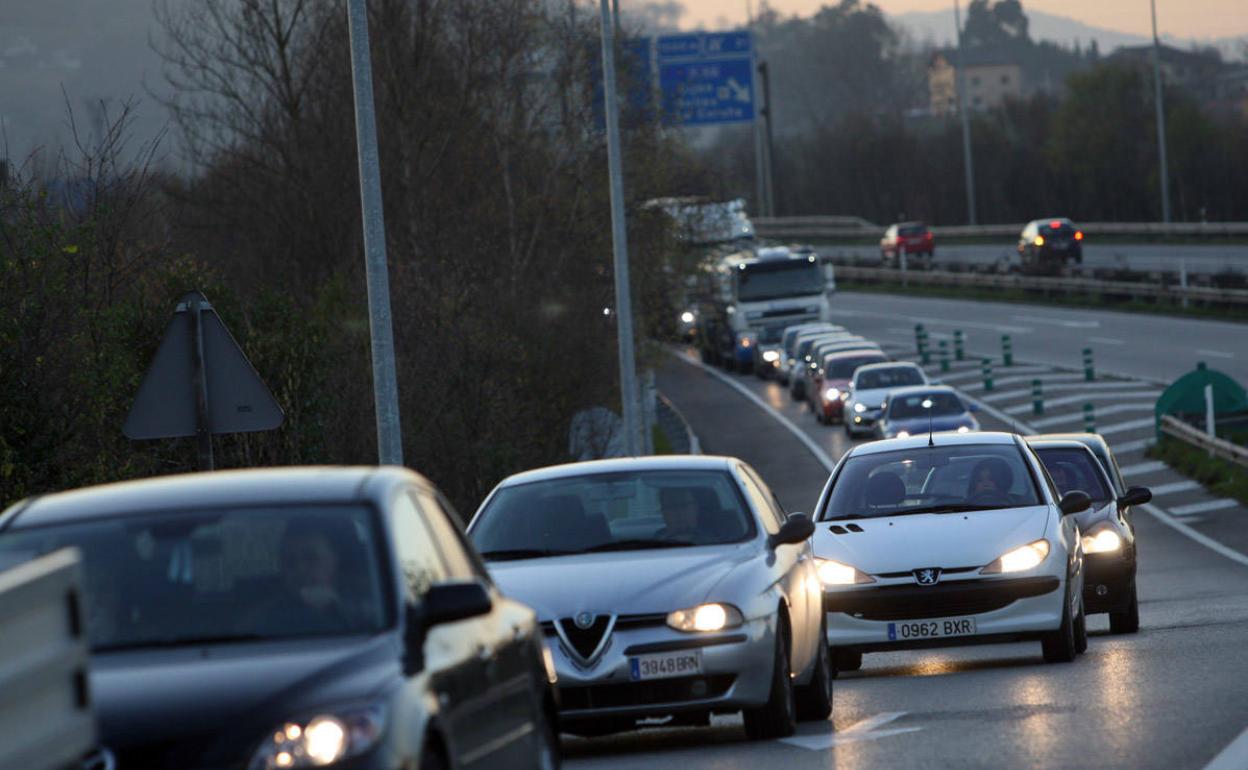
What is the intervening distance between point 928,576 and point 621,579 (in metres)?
3.72

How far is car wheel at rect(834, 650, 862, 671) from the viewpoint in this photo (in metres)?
14.4

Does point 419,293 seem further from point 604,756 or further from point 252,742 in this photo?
point 252,742

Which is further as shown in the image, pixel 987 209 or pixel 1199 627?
pixel 987 209

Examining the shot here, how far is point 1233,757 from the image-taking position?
9078 millimetres

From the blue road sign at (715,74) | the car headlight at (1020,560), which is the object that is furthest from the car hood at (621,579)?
the blue road sign at (715,74)

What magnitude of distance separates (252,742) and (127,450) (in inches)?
512

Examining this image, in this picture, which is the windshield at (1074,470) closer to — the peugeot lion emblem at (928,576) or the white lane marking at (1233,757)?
the peugeot lion emblem at (928,576)

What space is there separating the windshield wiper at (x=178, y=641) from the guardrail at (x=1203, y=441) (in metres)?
31.8

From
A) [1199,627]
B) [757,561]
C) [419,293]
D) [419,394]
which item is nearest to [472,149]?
[419,293]

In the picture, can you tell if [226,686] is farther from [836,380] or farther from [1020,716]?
[836,380]

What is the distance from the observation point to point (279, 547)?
259 inches

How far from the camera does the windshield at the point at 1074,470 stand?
60.4 ft

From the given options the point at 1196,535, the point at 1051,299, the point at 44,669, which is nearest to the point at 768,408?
the point at 1051,299

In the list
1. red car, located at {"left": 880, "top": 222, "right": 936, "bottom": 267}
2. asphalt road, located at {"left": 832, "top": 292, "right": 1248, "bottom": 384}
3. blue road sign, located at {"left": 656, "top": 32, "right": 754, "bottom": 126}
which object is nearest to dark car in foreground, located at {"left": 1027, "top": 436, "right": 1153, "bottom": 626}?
asphalt road, located at {"left": 832, "top": 292, "right": 1248, "bottom": 384}
